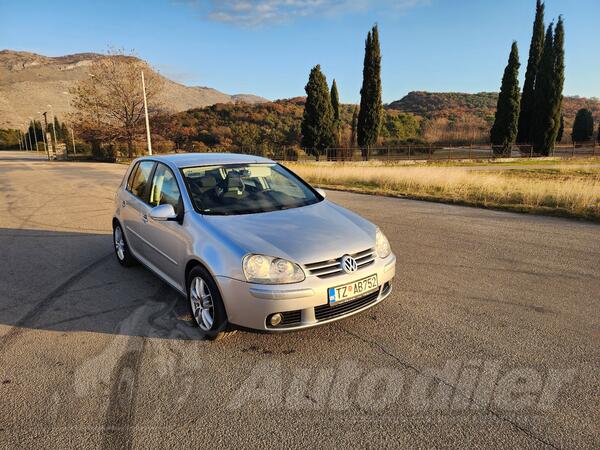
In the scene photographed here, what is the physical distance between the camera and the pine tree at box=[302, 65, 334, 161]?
38.3 meters

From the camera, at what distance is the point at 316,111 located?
38250mm

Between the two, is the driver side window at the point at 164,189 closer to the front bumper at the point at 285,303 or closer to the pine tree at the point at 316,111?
the front bumper at the point at 285,303

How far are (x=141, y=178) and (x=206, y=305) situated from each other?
7.67 ft

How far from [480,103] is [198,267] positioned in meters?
116

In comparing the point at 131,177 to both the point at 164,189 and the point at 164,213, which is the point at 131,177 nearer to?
the point at 164,189

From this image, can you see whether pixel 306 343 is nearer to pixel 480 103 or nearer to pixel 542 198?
pixel 542 198

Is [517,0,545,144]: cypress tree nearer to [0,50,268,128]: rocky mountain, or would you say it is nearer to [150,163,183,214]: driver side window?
[150,163,183,214]: driver side window

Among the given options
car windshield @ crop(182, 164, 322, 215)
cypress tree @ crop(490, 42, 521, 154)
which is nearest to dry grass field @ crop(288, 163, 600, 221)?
car windshield @ crop(182, 164, 322, 215)

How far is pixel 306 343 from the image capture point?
134 inches

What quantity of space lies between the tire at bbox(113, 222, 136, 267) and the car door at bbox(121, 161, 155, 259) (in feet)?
0.62

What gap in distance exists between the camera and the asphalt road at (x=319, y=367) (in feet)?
7.83

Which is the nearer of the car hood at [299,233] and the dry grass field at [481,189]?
the car hood at [299,233]

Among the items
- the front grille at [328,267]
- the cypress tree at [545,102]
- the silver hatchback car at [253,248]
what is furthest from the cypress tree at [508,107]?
the front grille at [328,267]

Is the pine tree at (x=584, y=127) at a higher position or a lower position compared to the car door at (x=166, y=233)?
higher
